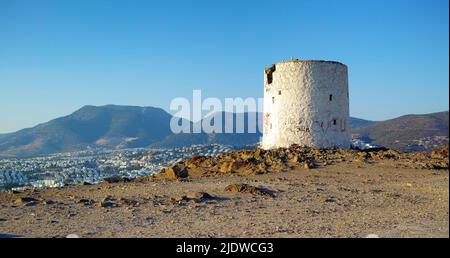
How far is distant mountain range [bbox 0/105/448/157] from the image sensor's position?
5791 centimetres

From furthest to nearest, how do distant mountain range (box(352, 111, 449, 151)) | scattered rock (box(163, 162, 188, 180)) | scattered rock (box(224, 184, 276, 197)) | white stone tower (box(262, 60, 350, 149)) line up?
distant mountain range (box(352, 111, 449, 151)) < white stone tower (box(262, 60, 350, 149)) < scattered rock (box(163, 162, 188, 180)) < scattered rock (box(224, 184, 276, 197))

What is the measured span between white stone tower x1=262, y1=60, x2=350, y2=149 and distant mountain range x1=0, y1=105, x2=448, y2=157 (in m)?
21.9

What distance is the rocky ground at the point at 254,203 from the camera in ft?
27.0

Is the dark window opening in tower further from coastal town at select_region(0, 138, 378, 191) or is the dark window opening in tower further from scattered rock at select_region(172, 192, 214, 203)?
scattered rock at select_region(172, 192, 214, 203)

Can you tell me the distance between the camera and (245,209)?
1026 cm

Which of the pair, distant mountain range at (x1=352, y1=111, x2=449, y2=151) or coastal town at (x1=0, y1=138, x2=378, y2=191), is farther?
distant mountain range at (x1=352, y1=111, x2=449, y2=151)

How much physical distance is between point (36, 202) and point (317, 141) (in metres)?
15.0

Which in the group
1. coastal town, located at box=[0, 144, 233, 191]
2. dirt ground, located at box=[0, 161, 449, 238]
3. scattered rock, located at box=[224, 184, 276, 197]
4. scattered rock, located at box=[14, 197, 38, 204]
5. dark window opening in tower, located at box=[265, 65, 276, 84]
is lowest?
coastal town, located at box=[0, 144, 233, 191]

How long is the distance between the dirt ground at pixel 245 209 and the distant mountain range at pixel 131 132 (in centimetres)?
3164

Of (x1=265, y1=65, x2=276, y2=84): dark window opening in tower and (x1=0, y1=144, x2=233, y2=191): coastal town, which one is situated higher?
(x1=265, y1=65, x2=276, y2=84): dark window opening in tower

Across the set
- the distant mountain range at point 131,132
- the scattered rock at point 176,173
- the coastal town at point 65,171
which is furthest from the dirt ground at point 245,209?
the distant mountain range at point 131,132

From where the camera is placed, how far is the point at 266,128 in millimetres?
25016

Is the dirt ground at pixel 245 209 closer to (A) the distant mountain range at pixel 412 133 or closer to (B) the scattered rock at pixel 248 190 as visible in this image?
(B) the scattered rock at pixel 248 190

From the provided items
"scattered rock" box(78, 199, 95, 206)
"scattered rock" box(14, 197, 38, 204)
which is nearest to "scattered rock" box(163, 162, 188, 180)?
"scattered rock" box(78, 199, 95, 206)
